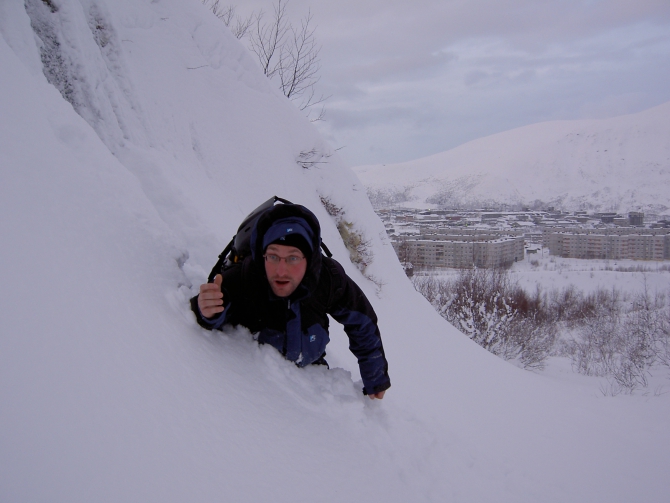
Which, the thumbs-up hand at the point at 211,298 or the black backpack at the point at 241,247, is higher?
the black backpack at the point at 241,247

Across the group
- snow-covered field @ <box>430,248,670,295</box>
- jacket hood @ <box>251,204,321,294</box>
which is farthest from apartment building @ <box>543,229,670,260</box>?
jacket hood @ <box>251,204,321,294</box>

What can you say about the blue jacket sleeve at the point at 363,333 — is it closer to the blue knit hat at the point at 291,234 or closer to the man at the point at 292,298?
the man at the point at 292,298

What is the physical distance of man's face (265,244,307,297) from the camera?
1936 millimetres

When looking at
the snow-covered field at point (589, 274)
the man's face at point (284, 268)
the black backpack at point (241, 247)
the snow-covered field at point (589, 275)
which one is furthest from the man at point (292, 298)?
the snow-covered field at point (589, 274)

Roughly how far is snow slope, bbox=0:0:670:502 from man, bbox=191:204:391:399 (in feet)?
0.41

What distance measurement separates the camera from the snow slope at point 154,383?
115cm

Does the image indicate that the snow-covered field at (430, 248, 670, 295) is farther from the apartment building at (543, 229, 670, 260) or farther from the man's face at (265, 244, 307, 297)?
the man's face at (265, 244, 307, 297)

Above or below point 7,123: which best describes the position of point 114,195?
below

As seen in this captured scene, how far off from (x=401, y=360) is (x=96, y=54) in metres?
4.93

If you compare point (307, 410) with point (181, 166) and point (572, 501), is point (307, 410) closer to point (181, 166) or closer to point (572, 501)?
point (572, 501)

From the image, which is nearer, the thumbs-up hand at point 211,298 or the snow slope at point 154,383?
the snow slope at point 154,383

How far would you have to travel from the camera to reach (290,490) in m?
1.54

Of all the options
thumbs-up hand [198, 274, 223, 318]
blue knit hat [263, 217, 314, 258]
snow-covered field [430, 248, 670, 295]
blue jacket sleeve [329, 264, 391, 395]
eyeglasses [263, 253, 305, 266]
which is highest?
blue knit hat [263, 217, 314, 258]

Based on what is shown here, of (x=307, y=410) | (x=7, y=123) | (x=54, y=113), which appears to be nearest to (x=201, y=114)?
(x=54, y=113)
